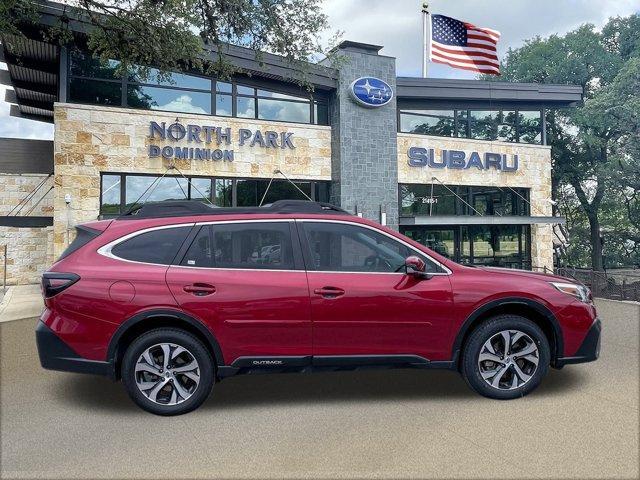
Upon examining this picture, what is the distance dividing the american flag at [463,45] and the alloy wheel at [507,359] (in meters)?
15.5

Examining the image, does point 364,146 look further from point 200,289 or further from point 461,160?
point 200,289

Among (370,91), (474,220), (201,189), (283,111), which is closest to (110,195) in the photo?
(201,189)

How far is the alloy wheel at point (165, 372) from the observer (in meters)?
4.52

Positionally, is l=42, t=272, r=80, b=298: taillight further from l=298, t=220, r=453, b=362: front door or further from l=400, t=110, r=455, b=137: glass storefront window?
l=400, t=110, r=455, b=137: glass storefront window

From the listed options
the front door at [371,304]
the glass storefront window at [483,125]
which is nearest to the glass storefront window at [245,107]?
the glass storefront window at [483,125]

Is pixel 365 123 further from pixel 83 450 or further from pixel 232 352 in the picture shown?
pixel 83 450

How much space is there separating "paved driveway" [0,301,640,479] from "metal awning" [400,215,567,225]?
475 inches

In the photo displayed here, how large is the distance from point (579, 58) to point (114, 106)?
2498 centimetres

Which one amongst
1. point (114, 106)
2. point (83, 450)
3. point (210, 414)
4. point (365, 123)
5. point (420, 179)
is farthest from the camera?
point (420, 179)

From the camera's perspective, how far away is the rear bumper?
4512 millimetres

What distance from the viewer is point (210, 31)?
11.7 metres

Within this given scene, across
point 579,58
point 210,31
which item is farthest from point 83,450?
point 579,58

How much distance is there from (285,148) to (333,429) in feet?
42.7

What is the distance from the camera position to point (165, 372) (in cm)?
454
